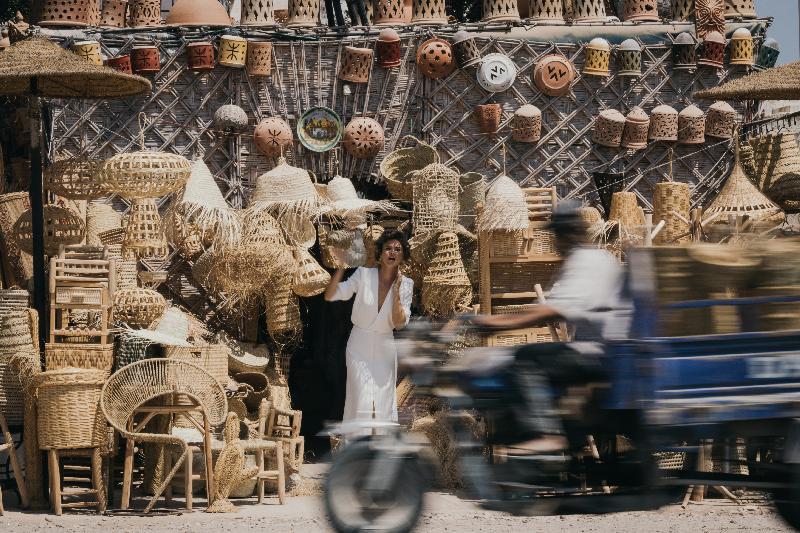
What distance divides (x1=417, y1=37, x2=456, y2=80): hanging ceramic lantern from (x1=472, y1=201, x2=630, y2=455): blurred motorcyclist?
21.8 feet

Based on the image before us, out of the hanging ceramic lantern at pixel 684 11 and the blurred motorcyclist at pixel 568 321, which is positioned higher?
the hanging ceramic lantern at pixel 684 11

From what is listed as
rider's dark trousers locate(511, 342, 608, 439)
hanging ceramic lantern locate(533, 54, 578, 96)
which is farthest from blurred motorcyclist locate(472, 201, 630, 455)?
hanging ceramic lantern locate(533, 54, 578, 96)

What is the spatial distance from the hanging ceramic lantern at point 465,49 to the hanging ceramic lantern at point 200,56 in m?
2.35

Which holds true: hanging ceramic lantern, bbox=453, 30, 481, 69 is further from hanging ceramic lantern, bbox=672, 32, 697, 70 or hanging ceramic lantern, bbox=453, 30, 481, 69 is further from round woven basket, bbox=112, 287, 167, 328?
round woven basket, bbox=112, 287, 167, 328

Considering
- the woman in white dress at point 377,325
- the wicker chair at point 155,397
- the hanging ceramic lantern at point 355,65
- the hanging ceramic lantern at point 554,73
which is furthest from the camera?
the hanging ceramic lantern at point 554,73

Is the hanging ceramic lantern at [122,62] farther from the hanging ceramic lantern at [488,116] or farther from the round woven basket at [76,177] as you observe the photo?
the hanging ceramic lantern at [488,116]

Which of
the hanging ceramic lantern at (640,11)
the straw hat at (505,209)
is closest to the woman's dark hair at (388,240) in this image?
the straw hat at (505,209)

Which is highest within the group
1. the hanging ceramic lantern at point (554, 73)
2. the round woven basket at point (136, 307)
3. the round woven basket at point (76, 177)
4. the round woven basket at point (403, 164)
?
the hanging ceramic lantern at point (554, 73)

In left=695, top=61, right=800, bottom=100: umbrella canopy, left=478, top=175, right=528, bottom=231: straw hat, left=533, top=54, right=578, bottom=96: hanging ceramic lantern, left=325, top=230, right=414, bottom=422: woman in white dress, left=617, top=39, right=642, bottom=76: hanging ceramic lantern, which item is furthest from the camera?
left=617, top=39, right=642, bottom=76: hanging ceramic lantern

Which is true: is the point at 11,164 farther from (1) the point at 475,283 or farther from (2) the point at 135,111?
(1) the point at 475,283

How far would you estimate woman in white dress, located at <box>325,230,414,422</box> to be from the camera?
7590 millimetres

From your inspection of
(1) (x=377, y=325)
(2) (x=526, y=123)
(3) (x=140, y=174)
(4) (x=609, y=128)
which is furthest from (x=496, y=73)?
(1) (x=377, y=325)

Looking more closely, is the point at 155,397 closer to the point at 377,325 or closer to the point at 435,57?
the point at 377,325

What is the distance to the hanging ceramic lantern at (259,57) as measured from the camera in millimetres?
12727
